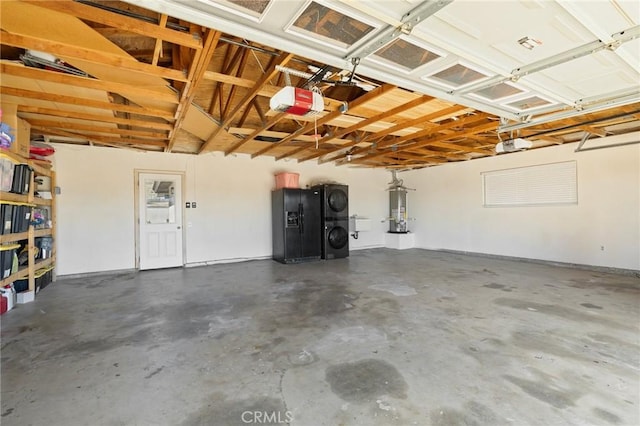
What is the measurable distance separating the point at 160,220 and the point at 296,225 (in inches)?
116

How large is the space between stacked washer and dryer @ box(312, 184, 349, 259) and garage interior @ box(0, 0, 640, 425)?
2.19 feet

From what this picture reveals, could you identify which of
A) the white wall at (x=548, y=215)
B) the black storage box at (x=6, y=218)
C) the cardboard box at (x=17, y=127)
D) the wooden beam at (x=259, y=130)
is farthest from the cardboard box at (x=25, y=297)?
the white wall at (x=548, y=215)

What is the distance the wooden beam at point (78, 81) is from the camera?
2.65 metres

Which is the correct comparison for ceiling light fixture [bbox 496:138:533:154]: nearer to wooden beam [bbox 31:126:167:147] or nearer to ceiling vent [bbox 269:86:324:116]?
ceiling vent [bbox 269:86:324:116]

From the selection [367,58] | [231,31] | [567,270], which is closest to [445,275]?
[567,270]

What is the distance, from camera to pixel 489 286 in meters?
4.55

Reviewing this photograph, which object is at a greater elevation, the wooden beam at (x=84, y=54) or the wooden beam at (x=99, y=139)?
the wooden beam at (x=99, y=139)

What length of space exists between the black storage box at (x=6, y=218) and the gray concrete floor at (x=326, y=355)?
102 centimetres

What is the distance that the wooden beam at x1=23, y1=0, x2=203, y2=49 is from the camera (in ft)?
6.22

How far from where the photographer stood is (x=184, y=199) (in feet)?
20.9

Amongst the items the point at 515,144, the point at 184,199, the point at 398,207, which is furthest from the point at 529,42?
the point at 398,207

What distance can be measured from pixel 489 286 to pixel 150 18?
533 cm

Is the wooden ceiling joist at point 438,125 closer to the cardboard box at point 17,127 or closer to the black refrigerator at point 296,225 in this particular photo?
the black refrigerator at point 296,225

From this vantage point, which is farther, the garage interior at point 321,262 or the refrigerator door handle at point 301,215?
the refrigerator door handle at point 301,215
